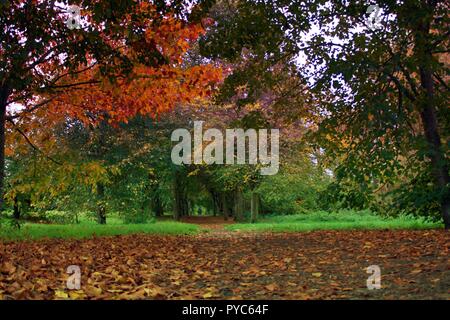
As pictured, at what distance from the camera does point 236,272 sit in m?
6.42

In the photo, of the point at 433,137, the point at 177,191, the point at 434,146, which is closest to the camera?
the point at 434,146

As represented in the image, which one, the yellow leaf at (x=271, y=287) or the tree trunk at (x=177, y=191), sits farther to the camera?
the tree trunk at (x=177, y=191)

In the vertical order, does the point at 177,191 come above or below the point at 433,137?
below

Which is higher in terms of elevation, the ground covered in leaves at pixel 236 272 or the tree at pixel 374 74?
the tree at pixel 374 74

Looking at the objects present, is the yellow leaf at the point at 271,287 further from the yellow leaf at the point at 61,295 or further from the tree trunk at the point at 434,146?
the tree trunk at the point at 434,146

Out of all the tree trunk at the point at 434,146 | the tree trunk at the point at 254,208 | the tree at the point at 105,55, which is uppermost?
the tree at the point at 105,55

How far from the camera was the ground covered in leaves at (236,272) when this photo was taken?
184 inches

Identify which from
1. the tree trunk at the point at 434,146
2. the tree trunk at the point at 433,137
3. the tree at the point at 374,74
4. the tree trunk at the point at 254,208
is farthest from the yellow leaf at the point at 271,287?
the tree trunk at the point at 254,208

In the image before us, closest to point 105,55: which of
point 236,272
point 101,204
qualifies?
point 236,272

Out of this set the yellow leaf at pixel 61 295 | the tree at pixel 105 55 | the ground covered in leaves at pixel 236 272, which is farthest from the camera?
the tree at pixel 105 55

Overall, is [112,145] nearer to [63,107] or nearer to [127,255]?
[63,107]

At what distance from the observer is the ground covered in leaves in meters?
4.68

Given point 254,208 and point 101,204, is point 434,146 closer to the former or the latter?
point 101,204

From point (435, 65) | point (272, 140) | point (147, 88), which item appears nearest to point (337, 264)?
point (435, 65)
